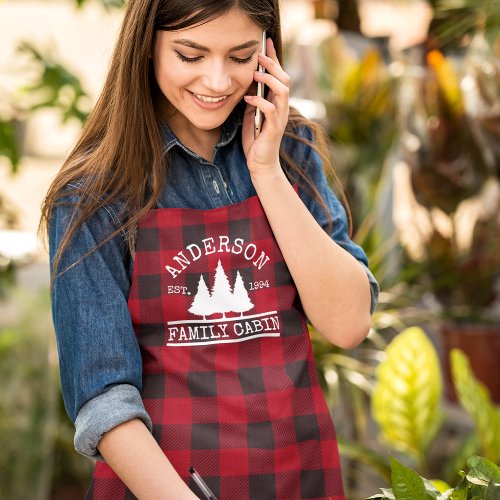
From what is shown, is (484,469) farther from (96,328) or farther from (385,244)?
(385,244)

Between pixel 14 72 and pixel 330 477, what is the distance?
7.37ft

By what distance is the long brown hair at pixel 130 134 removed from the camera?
5.08 feet

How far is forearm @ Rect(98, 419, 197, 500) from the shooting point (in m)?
1.45

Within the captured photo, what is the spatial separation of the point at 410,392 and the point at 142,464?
192cm

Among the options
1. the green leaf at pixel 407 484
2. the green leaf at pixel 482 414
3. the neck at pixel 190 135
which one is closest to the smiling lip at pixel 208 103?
the neck at pixel 190 135

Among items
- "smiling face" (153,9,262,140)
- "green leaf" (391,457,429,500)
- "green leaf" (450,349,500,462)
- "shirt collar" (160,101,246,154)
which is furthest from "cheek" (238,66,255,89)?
"green leaf" (450,349,500,462)

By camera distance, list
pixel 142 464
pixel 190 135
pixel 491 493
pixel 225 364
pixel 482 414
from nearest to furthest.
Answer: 1. pixel 491 493
2. pixel 142 464
3. pixel 225 364
4. pixel 190 135
5. pixel 482 414

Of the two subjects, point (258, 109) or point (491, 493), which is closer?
point (491, 493)

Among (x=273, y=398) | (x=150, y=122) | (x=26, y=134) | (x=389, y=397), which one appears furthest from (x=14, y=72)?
(x=26, y=134)

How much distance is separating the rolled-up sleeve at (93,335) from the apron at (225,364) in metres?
0.05

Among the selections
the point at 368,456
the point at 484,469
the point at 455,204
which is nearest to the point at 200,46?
the point at 484,469

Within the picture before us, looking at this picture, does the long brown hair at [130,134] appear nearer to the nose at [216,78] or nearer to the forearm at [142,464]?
the nose at [216,78]

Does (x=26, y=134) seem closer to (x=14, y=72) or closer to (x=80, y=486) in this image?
(x=80, y=486)

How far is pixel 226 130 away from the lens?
175 centimetres
